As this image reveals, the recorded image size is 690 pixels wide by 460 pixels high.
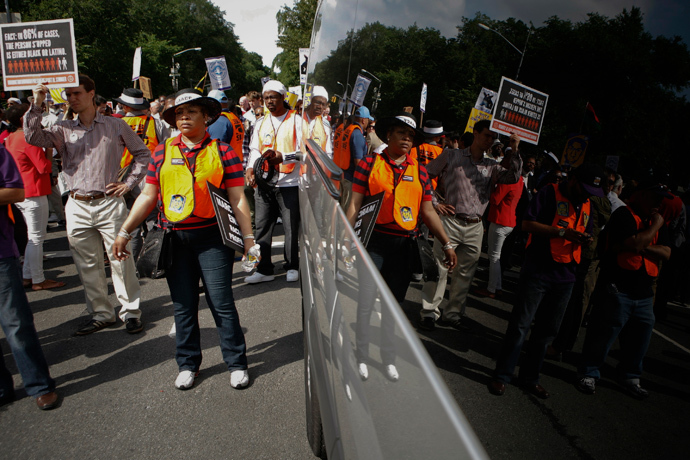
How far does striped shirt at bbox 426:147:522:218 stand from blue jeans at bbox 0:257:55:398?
281 cm

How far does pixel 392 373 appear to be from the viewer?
30.5 inches

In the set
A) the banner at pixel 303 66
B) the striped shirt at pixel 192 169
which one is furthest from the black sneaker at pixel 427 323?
the banner at pixel 303 66

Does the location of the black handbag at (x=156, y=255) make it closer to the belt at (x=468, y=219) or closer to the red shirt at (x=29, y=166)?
the belt at (x=468, y=219)

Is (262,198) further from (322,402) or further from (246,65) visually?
(246,65)

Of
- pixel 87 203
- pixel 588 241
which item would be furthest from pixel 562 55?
pixel 87 203

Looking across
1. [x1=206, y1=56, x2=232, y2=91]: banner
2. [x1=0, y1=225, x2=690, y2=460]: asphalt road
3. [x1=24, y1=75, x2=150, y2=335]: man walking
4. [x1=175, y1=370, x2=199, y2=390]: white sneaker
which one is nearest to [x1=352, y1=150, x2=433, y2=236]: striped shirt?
[x1=0, y1=225, x2=690, y2=460]: asphalt road

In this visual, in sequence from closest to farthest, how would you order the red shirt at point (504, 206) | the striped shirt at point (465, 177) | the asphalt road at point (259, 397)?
the asphalt road at point (259, 397) < the striped shirt at point (465, 177) < the red shirt at point (504, 206)

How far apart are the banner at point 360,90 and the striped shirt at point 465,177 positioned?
53.3 inches

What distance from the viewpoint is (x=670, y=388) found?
2.19ft

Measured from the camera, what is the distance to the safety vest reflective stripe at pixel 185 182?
262 cm

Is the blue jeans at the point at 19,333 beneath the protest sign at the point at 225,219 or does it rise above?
beneath

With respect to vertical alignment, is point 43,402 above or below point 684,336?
below

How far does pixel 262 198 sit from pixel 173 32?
5086cm

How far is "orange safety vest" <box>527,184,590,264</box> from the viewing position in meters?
2.47
